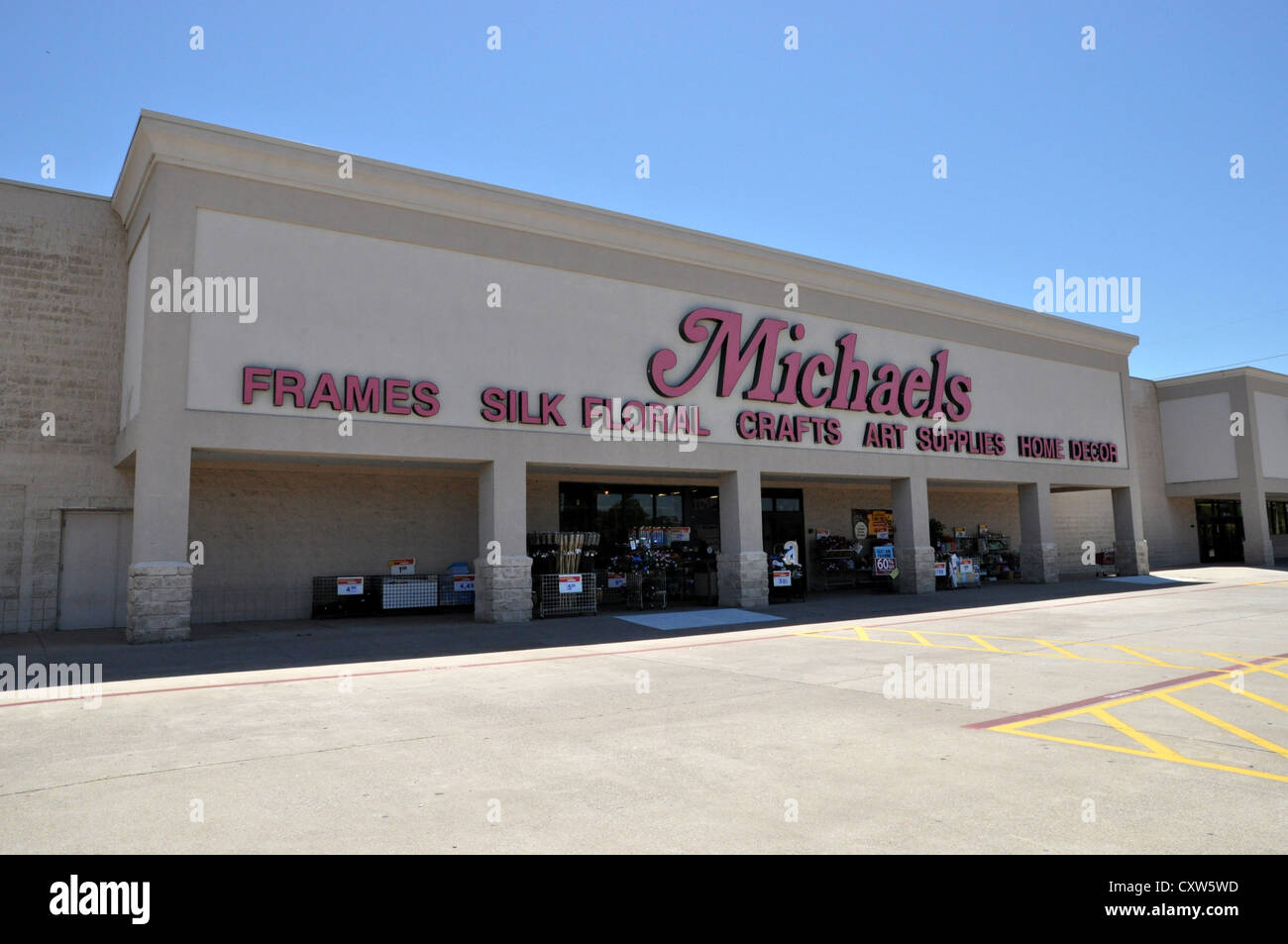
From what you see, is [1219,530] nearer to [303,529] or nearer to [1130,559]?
[1130,559]

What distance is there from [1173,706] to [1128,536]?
26.1 m

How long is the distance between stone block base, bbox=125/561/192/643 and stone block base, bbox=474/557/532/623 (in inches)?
223

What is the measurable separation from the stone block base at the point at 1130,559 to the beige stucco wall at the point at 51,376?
32.2m

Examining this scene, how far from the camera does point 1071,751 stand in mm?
6398

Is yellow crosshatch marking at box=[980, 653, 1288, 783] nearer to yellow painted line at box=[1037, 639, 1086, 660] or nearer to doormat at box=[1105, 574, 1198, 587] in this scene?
yellow painted line at box=[1037, 639, 1086, 660]

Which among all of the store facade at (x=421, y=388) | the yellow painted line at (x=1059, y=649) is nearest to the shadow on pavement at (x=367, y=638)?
the store facade at (x=421, y=388)

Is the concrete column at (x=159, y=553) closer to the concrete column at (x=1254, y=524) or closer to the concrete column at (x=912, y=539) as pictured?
the concrete column at (x=912, y=539)

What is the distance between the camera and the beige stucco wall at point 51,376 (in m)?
17.0

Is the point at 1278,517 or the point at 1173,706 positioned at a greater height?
the point at 1278,517

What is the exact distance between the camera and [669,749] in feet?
22.2

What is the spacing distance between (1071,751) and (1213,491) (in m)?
38.2

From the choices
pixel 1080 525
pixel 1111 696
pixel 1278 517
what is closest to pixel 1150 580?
pixel 1080 525

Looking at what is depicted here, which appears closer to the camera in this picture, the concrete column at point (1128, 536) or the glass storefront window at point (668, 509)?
the glass storefront window at point (668, 509)

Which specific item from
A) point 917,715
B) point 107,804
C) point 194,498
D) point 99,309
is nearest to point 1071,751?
point 917,715
